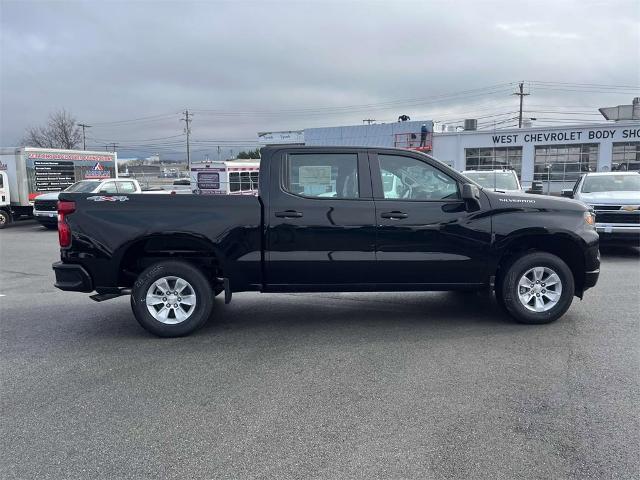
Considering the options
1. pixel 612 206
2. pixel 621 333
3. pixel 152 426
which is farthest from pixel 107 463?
pixel 612 206

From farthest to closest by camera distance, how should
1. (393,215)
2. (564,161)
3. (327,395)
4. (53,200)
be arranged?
(564,161) → (53,200) → (393,215) → (327,395)

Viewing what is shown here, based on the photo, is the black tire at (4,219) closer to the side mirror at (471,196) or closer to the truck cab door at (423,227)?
the truck cab door at (423,227)

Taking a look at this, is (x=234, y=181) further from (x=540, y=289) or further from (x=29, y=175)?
(x=540, y=289)

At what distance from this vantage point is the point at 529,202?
600cm

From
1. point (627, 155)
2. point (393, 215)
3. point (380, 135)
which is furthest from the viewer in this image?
point (380, 135)

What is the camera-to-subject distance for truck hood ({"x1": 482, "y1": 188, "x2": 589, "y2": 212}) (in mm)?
5953

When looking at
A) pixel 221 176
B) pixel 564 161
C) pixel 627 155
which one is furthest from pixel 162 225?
pixel 627 155

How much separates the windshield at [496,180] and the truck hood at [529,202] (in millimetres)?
7614

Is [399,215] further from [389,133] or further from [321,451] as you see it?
[389,133]

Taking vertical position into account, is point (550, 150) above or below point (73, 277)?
above

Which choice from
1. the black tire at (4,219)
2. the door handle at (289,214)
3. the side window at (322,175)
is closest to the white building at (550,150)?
the black tire at (4,219)

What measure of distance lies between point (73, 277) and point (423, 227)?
3.72m

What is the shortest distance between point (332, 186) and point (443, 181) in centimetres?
121

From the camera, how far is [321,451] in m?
3.40
